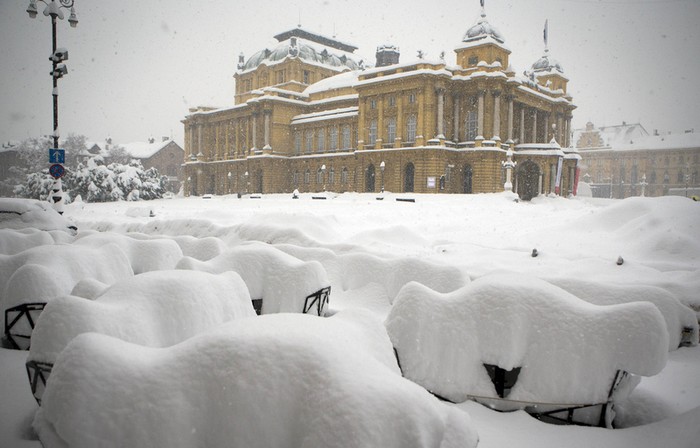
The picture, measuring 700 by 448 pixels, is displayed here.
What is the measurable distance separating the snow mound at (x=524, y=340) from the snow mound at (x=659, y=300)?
1.86 metres

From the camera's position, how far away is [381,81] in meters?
46.6

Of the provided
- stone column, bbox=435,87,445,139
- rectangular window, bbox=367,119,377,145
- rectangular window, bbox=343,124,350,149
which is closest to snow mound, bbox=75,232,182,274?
stone column, bbox=435,87,445,139

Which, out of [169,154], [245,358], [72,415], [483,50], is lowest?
[72,415]

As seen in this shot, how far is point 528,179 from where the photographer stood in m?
49.3

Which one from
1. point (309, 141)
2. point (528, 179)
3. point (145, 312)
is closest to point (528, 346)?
point (145, 312)

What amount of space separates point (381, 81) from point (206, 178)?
37497mm

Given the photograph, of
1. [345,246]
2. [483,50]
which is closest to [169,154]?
[483,50]

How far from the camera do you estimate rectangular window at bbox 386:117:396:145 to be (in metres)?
47.3

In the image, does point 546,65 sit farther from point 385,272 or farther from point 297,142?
point 385,272

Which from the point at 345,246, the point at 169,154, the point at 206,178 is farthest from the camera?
A: the point at 169,154

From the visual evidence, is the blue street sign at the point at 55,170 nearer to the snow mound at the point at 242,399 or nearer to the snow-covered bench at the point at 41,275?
the snow-covered bench at the point at 41,275

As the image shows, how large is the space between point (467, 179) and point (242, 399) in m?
45.1

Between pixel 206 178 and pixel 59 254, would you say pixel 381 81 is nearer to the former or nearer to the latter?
pixel 206 178

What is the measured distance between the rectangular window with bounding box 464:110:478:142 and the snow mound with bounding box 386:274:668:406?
1699 inches
